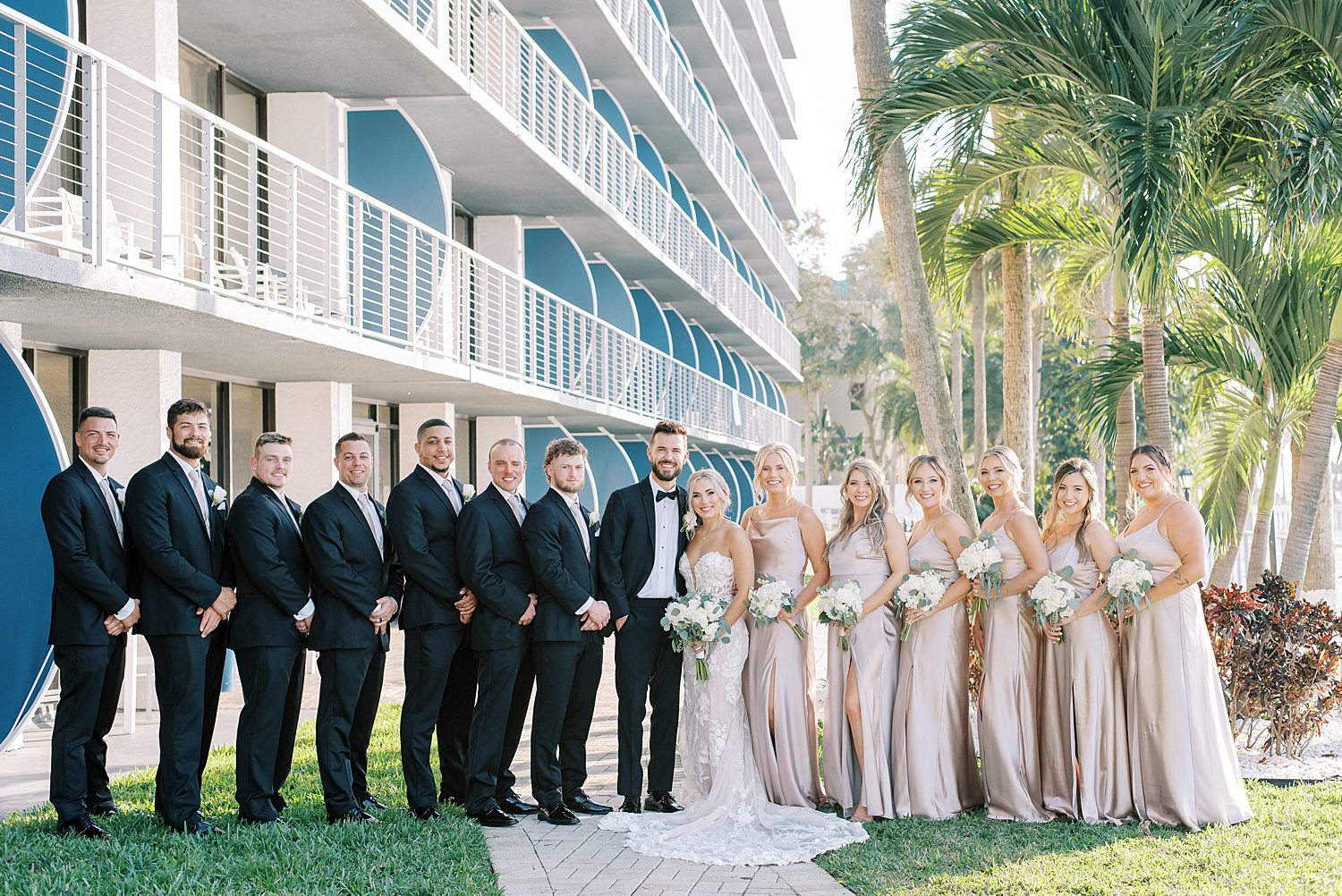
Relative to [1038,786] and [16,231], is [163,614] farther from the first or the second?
[1038,786]

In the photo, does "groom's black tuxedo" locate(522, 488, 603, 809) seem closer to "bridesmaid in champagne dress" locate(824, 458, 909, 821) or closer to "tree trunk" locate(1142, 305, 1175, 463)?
"bridesmaid in champagne dress" locate(824, 458, 909, 821)

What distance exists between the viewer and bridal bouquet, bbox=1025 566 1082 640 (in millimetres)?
7152

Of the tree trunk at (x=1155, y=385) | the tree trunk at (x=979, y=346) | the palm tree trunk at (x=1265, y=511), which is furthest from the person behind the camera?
the tree trunk at (x=979, y=346)

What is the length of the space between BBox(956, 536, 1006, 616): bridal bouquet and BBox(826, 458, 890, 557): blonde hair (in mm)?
515

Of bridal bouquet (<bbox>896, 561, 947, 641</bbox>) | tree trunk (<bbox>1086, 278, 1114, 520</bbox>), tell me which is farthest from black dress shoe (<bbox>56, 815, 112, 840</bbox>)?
tree trunk (<bbox>1086, 278, 1114, 520</bbox>)

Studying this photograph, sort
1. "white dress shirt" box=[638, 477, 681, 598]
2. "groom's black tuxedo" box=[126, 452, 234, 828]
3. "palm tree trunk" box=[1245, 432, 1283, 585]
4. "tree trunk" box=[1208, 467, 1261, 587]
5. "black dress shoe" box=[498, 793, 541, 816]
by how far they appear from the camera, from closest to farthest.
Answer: "groom's black tuxedo" box=[126, 452, 234, 828] → "black dress shoe" box=[498, 793, 541, 816] → "white dress shirt" box=[638, 477, 681, 598] → "palm tree trunk" box=[1245, 432, 1283, 585] → "tree trunk" box=[1208, 467, 1261, 587]

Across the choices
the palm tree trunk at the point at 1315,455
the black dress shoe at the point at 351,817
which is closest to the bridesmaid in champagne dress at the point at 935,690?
the black dress shoe at the point at 351,817

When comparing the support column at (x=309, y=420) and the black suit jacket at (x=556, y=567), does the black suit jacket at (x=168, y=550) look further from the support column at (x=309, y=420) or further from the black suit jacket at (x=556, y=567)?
the support column at (x=309, y=420)

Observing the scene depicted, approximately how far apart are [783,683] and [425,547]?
88.8 inches

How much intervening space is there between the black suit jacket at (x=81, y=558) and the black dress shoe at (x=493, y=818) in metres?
2.21

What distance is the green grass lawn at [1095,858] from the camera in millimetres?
5922

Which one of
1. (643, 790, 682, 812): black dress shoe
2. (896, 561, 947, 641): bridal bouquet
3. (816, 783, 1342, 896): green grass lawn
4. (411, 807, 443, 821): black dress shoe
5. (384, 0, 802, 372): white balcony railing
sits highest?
(384, 0, 802, 372): white balcony railing

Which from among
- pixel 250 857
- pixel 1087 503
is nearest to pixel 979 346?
pixel 1087 503

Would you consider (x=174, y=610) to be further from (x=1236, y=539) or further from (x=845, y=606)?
(x=1236, y=539)
